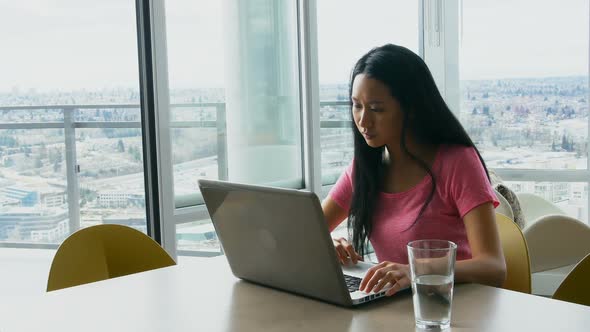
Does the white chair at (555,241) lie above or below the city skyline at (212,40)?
below

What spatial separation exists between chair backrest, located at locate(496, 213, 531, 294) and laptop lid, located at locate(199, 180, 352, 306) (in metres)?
0.63

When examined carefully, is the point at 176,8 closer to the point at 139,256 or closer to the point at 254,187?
the point at 139,256

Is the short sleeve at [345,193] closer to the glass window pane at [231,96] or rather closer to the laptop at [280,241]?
the laptop at [280,241]

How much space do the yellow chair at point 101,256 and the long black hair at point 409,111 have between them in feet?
1.92

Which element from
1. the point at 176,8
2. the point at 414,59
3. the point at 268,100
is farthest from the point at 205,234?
the point at 414,59

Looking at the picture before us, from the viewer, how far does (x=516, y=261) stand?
1.89 metres

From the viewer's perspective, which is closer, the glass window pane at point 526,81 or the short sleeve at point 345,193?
the short sleeve at point 345,193

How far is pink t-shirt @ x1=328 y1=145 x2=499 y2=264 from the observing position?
6.08 feet

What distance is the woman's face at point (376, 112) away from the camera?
1949mm

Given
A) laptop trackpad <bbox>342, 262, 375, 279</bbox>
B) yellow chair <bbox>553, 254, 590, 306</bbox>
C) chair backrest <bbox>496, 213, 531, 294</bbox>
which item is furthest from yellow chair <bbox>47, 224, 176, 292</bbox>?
yellow chair <bbox>553, 254, 590, 306</bbox>

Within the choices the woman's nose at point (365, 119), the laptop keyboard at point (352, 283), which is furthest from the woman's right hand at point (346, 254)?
the woman's nose at point (365, 119)

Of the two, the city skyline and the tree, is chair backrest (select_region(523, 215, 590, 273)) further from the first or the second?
the tree

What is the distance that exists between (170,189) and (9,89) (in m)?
0.78

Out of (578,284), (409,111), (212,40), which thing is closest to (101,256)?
(409,111)
